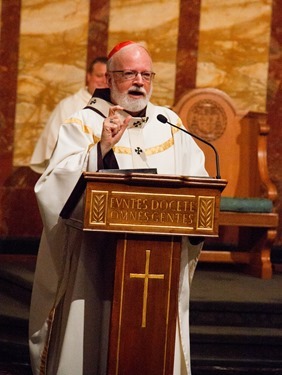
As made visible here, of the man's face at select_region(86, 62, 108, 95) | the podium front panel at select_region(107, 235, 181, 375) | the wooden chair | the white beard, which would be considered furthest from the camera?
the man's face at select_region(86, 62, 108, 95)

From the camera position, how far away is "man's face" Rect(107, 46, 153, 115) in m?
4.47

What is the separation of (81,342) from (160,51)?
4.51m

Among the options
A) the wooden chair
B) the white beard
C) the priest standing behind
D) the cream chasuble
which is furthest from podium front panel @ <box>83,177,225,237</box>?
the priest standing behind

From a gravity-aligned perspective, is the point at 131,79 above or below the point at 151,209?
above

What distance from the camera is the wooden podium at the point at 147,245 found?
3.97 metres

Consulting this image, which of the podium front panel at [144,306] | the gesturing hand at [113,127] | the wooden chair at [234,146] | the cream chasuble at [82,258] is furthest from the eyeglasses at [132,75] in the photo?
the wooden chair at [234,146]

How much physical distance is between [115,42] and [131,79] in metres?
4.03

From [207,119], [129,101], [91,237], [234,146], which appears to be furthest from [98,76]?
[91,237]

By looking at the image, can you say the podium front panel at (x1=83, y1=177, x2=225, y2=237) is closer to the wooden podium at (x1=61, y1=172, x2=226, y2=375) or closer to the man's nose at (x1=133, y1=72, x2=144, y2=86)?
the wooden podium at (x1=61, y1=172, x2=226, y2=375)

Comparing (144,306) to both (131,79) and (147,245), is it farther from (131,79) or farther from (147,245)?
(131,79)

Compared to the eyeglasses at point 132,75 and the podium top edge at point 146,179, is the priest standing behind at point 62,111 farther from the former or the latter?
the podium top edge at point 146,179

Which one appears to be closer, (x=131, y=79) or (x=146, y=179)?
(x=146, y=179)

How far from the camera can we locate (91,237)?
14.5 ft

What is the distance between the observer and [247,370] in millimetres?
5859
